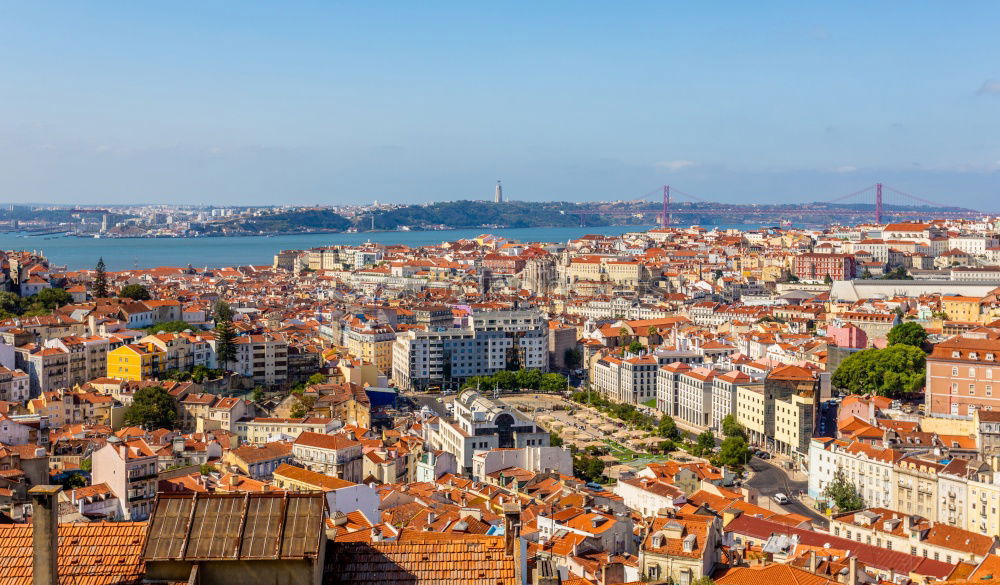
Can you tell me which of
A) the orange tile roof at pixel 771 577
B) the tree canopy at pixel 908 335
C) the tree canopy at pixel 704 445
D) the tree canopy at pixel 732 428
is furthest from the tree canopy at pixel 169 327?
the orange tile roof at pixel 771 577

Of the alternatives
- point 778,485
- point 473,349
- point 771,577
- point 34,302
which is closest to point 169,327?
point 34,302

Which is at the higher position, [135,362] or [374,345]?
[135,362]

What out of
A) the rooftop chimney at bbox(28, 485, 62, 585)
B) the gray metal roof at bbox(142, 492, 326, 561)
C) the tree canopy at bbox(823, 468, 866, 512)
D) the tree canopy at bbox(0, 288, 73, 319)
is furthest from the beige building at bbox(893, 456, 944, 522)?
the tree canopy at bbox(0, 288, 73, 319)

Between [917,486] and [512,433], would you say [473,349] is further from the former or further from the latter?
[917,486]

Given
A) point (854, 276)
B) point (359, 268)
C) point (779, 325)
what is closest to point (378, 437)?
point (779, 325)

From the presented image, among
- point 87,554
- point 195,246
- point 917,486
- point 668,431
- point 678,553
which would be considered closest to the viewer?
point 87,554

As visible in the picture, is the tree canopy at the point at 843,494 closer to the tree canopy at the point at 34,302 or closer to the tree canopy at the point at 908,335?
the tree canopy at the point at 908,335

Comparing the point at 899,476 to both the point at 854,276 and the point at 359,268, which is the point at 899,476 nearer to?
the point at 854,276
